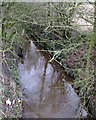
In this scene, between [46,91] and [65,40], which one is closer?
[46,91]

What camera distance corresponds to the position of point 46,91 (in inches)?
331

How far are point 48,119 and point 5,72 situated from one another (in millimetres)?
2559

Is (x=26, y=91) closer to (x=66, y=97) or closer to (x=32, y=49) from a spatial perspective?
(x=66, y=97)

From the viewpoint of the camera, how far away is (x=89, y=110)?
7.00 metres

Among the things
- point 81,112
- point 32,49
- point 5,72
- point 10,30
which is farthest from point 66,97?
point 32,49

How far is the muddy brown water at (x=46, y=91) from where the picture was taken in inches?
282

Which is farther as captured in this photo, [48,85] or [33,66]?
[33,66]

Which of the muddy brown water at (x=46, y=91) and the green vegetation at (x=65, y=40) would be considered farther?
the muddy brown water at (x=46, y=91)

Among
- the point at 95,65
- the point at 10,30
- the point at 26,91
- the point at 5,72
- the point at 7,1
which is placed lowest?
the point at 26,91

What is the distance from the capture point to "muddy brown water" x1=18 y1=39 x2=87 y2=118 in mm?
7156

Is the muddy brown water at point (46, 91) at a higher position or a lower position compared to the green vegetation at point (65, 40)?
lower

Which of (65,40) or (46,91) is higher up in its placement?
(65,40)

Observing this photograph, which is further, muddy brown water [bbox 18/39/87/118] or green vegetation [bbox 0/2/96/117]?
muddy brown water [bbox 18/39/87/118]

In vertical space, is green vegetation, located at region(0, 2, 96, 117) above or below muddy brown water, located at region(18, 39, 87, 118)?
above
